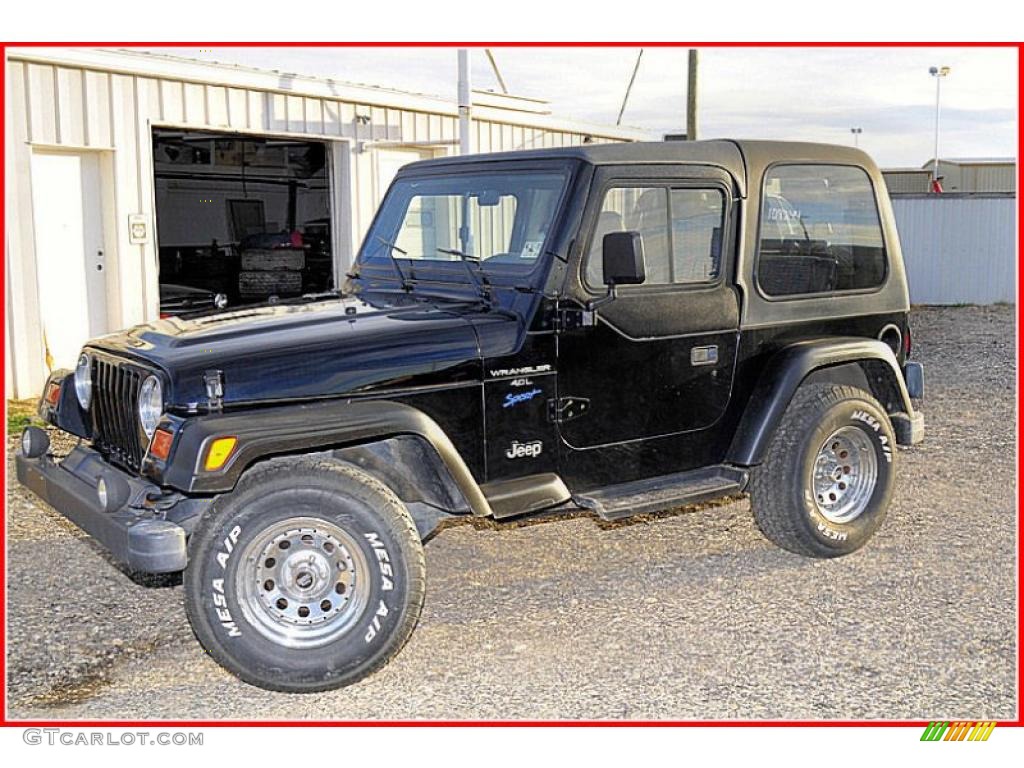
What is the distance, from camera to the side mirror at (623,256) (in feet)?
15.6

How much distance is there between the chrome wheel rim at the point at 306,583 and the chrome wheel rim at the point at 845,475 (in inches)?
105

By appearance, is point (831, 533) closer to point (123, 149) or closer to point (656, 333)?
point (656, 333)

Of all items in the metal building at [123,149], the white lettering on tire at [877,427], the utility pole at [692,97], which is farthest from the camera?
the utility pole at [692,97]

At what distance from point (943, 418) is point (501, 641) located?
632cm

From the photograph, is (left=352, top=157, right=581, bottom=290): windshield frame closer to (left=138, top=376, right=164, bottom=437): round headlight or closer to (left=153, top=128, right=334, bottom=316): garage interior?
(left=138, top=376, right=164, bottom=437): round headlight

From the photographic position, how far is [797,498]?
5645 mm

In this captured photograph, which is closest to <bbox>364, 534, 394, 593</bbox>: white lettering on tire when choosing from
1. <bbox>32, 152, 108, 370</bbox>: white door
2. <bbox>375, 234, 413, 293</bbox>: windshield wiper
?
<bbox>375, 234, 413, 293</bbox>: windshield wiper

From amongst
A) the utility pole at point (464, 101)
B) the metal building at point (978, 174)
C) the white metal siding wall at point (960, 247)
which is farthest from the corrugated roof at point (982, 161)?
the utility pole at point (464, 101)

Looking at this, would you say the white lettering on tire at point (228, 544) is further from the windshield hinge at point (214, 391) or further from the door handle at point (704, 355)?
the door handle at point (704, 355)

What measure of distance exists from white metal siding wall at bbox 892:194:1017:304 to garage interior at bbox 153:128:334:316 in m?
11.1

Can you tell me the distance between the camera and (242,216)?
18.5m

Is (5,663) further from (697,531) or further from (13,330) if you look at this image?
(13,330)

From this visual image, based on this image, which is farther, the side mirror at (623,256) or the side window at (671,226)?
the side window at (671,226)

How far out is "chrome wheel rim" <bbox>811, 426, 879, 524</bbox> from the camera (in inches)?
232
